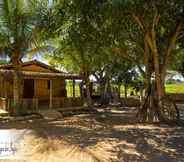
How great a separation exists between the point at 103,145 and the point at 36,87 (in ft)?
46.1

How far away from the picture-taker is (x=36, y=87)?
22.5 m

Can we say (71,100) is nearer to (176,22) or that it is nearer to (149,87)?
(149,87)

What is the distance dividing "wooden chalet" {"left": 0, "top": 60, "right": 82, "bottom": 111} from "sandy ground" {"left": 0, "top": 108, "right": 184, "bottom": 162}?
6.83 meters

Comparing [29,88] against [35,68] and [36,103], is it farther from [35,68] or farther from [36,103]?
[36,103]

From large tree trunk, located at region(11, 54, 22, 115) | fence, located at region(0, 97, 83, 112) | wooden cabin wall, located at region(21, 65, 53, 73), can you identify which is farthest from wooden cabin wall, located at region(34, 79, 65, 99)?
large tree trunk, located at region(11, 54, 22, 115)

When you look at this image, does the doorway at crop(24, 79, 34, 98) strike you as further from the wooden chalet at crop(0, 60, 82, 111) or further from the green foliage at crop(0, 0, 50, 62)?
the green foliage at crop(0, 0, 50, 62)

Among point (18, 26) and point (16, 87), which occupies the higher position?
point (18, 26)

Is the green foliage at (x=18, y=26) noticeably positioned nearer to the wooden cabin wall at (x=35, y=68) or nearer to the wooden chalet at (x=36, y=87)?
the wooden chalet at (x=36, y=87)

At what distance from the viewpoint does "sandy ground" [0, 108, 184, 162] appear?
8.15 meters

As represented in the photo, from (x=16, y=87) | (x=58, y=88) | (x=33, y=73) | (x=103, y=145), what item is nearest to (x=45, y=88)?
(x=58, y=88)

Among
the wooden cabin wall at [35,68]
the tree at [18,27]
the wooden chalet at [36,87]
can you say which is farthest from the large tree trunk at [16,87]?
the wooden cabin wall at [35,68]

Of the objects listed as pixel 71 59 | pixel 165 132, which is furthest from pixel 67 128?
pixel 71 59

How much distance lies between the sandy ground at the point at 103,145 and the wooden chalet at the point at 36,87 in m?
6.83

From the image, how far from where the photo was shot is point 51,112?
58.7ft
